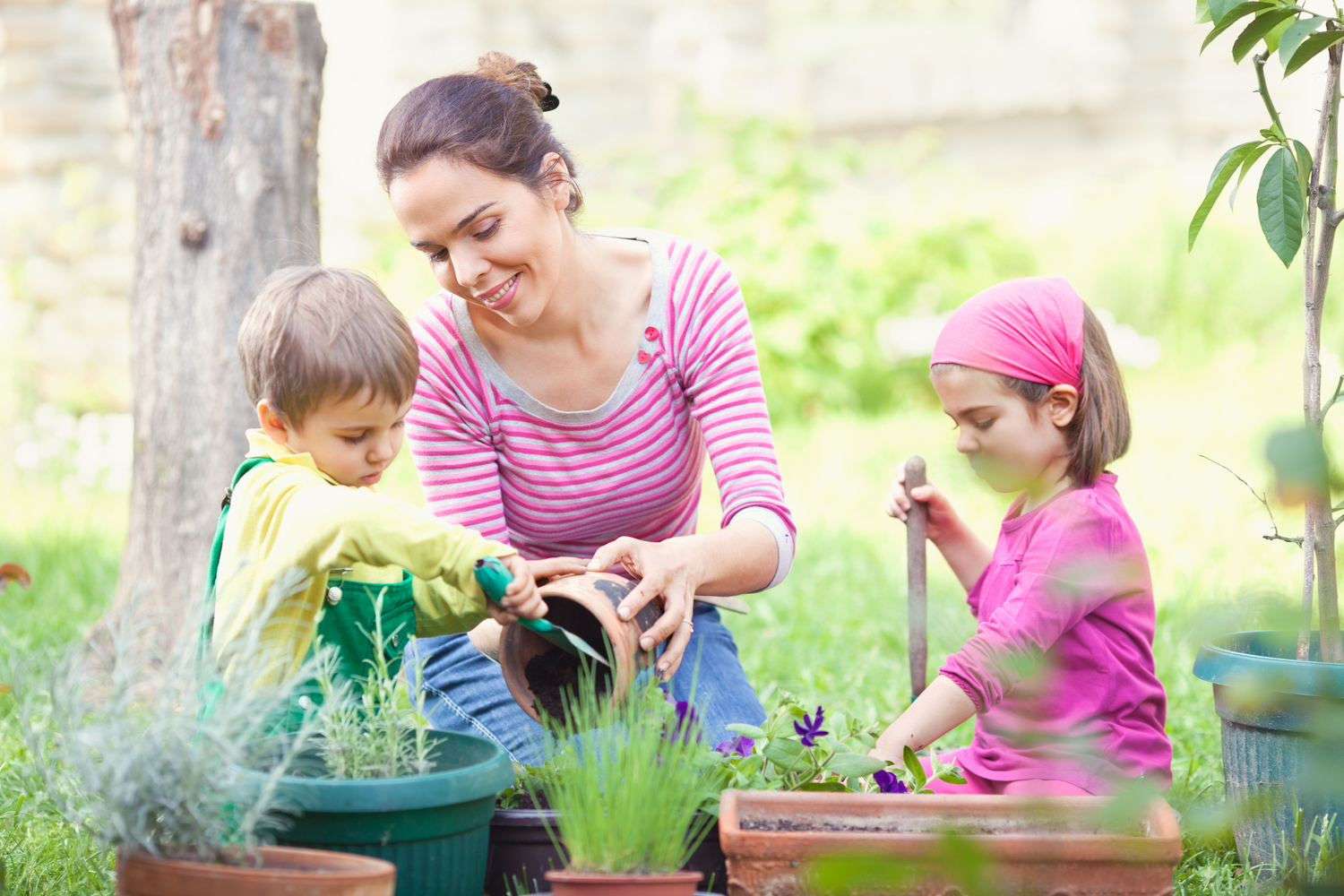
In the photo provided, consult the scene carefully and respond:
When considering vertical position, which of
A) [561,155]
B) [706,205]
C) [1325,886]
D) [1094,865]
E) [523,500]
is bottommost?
[1094,865]

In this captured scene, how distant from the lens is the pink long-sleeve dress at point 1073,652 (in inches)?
79.7

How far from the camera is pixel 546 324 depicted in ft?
7.82

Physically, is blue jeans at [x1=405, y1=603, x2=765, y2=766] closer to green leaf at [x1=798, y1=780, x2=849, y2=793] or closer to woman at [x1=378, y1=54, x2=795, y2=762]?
woman at [x1=378, y1=54, x2=795, y2=762]

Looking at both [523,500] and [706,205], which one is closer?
[523,500]

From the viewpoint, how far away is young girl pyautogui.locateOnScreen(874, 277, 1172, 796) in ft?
6.65

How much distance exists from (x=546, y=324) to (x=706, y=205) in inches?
196

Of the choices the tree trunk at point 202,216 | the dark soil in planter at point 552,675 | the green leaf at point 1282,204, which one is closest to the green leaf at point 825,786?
the dark soil in planter at point 552,675

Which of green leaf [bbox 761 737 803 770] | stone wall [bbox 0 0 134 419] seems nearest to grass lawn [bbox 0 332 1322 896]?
green leaf [bbox 761 737 803 770]

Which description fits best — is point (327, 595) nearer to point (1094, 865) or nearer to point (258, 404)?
point (258, 404)

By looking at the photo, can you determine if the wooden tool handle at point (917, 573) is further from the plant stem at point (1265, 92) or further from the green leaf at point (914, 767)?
the plant stem at point (1265, 92)

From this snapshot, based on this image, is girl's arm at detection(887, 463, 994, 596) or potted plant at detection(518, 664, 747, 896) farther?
girl's arm at detection(887, 463, 994, 596)

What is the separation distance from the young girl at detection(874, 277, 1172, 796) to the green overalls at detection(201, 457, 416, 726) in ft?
2.74

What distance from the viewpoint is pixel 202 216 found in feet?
10.5

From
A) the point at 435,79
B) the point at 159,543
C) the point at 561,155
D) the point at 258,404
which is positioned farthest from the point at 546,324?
the point at 159,543
